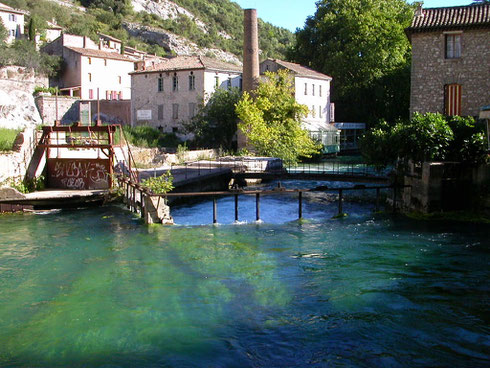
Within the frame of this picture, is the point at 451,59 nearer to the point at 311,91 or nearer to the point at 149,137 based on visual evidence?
the point at 149,137

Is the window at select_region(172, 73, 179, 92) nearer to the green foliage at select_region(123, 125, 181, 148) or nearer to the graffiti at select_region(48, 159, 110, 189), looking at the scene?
the green foliage at select_region(123, 125, 181, 148)

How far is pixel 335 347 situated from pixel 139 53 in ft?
261

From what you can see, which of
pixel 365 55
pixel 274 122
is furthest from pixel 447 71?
pixel 365 55

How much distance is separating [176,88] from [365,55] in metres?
20.6

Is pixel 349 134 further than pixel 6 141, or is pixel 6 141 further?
pixel 349 134

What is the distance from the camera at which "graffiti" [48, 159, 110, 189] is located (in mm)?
26984

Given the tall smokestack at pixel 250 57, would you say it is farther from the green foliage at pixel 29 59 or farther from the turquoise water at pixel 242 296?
the green foliage at pixel 29 59

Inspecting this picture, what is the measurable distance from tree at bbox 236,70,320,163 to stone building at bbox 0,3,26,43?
4310 centimetres

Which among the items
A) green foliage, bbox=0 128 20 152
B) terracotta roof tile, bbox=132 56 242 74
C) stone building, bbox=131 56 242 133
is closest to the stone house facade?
stone building, bbox=131 56 242 133

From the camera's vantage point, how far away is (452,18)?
2945cm

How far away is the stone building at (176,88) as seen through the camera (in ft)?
157

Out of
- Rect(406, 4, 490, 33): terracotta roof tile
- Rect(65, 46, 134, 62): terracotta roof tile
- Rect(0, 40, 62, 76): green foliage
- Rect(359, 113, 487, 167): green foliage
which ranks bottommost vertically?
Rect(359, 113, 487, 167): green foliage

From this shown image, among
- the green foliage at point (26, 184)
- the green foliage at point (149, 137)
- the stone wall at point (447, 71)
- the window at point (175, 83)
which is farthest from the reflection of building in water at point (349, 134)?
the green foliage at point (26, 184)

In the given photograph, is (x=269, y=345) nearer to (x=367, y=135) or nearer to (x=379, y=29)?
(x=367, y=135)
